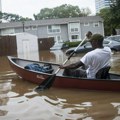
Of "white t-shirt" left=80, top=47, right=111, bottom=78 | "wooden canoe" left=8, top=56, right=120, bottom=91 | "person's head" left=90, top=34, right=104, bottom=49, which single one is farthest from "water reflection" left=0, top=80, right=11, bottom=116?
"person's head" left=90, top=34, right=104, bottom=49

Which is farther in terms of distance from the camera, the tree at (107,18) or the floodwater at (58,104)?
the tree at (107,18)

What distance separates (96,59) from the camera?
964 centimetres

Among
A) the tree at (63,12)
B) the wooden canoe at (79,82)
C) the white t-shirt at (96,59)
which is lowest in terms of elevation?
the wooden canoe at (79,82)

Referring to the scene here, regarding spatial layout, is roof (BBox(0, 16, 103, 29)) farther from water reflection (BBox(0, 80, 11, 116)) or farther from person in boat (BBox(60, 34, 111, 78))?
person in boat (BBox(60, 34, 111, 78))

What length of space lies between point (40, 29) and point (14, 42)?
2699 cm

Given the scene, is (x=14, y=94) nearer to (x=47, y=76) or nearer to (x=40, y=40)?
(x=47, y=76)

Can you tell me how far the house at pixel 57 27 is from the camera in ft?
234

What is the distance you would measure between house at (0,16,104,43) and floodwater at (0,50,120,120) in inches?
2369

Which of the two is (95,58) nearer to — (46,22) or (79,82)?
(79,82)

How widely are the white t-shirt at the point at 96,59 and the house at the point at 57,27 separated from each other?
200 ft

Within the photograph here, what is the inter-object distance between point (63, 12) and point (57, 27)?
39.2 metres

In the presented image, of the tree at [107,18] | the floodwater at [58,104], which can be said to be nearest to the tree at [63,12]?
the tree at [107,18]

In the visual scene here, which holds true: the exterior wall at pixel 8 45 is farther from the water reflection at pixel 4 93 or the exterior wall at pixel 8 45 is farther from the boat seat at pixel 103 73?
the boat seat at pixel 103 73

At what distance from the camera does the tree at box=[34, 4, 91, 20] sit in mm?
107438
